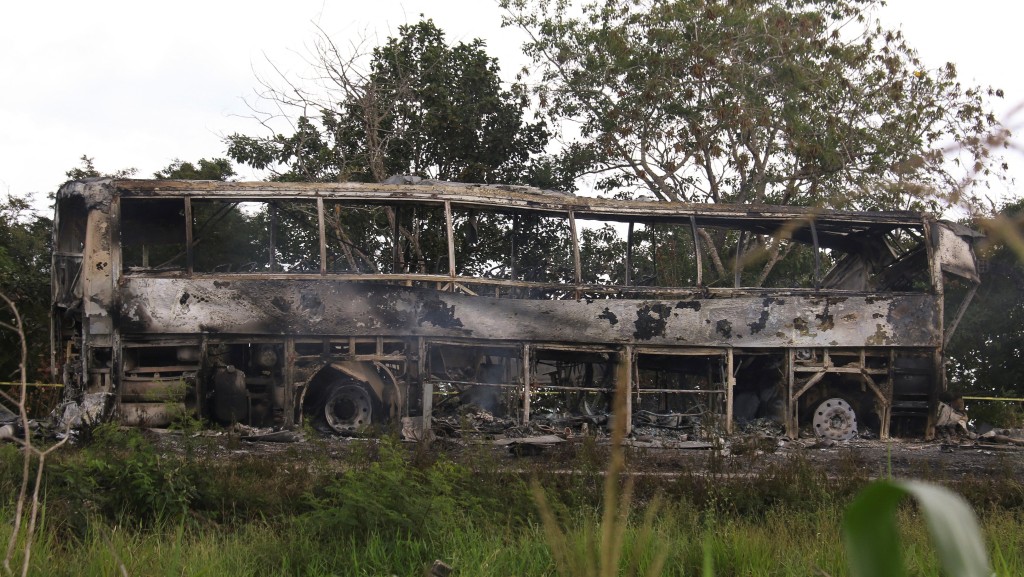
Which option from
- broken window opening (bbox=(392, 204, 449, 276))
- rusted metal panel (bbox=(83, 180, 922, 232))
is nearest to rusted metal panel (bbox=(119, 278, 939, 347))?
rusted metal panel (bbox=(83, 180, 922, 232))

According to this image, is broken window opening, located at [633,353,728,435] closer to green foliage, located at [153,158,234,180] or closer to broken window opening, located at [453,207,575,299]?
broken window opening, located at [453,207,575,299]

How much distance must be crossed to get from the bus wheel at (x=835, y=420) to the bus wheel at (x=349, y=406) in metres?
6.76

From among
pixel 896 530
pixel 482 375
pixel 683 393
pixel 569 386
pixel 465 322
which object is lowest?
pixel 683 393

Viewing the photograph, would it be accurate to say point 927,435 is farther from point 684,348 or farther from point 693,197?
point 693,197

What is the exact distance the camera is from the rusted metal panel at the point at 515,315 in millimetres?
13688

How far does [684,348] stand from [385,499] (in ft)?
28.9

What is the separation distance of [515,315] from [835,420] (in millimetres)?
5250

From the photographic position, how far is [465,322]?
1416 cm

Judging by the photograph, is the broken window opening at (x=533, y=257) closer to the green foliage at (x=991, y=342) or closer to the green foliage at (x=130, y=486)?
the green foliage at (x=130, y=486)

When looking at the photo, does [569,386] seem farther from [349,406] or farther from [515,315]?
[349,406]

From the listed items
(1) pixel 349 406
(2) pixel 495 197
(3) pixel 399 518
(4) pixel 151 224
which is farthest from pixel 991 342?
(3) pixel 399 518

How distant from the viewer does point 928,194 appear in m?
0.98

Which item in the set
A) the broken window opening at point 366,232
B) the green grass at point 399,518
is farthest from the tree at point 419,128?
the green grass at point 399,518

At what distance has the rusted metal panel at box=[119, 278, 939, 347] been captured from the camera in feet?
44.9
